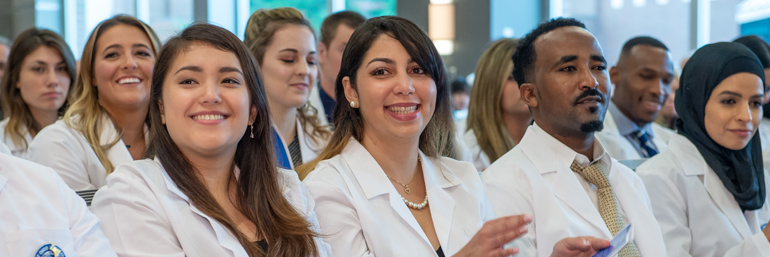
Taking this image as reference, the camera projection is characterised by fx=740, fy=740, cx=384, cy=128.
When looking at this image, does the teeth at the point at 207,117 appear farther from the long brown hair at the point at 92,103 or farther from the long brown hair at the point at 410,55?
the long brown hair at the point at 92,103

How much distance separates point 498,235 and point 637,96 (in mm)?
2534

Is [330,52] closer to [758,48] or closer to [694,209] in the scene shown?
[694,209]

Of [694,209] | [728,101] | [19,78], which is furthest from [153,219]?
[19,78]

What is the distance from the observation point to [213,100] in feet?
6.46

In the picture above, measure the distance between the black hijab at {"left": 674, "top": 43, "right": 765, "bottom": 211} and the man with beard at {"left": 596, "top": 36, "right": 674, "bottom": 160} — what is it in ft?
3.34

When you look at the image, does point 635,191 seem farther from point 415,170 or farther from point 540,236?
point 415,170

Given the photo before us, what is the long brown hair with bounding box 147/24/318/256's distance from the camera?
1.96 meters

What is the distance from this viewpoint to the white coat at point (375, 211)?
2.10 metres

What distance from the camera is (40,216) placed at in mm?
1747

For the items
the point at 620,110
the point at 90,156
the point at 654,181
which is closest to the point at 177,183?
the point at 90,156

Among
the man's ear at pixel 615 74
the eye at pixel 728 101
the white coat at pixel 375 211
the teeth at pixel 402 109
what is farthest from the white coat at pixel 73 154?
the man's ear at pixel 615 74

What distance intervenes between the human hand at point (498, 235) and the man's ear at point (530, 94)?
842 mm

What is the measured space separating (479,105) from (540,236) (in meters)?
1.39

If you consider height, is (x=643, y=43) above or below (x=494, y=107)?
above
